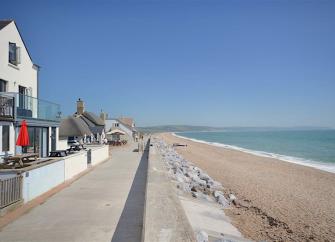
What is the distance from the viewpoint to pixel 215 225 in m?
8.58

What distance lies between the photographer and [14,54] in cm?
1577

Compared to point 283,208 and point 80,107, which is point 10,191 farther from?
point 80,107

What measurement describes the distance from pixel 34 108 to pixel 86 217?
8.58 m

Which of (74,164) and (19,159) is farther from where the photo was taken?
(74,164)

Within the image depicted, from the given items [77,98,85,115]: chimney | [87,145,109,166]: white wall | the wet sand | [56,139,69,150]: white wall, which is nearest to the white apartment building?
[56,139,69,150]: white wall

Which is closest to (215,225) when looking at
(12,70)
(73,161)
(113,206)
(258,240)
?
(258,240)

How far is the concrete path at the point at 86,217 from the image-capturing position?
22.0 ft

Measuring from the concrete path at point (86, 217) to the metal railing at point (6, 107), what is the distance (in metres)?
3.52

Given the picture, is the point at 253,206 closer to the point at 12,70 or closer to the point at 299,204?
the point at 299,204

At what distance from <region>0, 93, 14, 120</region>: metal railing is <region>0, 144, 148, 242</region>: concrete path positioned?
352 centimetres

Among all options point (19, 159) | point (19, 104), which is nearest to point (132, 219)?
point (19, 159)

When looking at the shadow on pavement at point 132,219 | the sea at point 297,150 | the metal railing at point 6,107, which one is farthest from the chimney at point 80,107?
the shadow on pavement at point 132,219

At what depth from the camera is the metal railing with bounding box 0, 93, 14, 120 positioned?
12.3 m

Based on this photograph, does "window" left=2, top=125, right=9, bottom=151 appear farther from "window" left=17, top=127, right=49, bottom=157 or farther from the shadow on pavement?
the shadow on pavement
